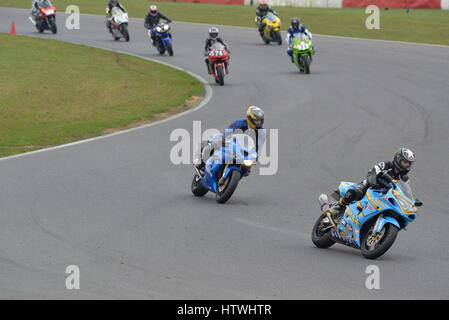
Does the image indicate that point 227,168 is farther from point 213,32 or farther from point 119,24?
point 119,24

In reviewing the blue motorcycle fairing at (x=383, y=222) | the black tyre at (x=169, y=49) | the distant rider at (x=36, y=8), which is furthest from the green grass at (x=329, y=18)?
the blue motorcycle fairing at (x=383, y=222)

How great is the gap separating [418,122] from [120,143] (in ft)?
23.7

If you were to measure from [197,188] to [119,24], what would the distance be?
23.0 m

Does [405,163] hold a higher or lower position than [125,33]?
higher

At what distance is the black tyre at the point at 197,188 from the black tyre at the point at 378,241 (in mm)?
3689

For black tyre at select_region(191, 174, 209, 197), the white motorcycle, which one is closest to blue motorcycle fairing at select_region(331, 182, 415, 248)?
black tyre at select_region(191, 174, 209, 197)

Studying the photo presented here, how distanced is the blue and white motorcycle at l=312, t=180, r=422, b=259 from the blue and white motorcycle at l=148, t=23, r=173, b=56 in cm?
2129

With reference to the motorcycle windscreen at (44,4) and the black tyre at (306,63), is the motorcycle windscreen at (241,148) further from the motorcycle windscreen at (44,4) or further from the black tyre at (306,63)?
the motorcycle windscreen at (44,4)

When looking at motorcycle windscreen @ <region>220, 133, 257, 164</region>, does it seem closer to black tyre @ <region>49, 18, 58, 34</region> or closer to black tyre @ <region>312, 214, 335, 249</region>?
black tyre @ <region>312, 214, 335, 249</region>

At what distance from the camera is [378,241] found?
947 centimetres

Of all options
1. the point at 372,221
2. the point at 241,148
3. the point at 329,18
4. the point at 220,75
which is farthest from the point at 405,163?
the point at 329,18

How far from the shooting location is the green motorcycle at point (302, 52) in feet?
87.0

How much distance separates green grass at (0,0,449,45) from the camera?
35781mm

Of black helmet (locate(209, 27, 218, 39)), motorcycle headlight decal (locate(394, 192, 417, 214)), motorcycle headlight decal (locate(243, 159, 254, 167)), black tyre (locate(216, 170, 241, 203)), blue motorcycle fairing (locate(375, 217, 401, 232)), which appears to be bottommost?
black tyre (locate(216, 170, 241, 203))
